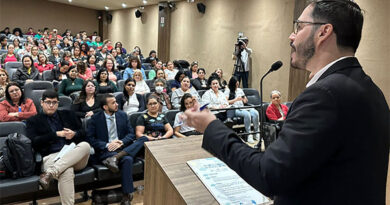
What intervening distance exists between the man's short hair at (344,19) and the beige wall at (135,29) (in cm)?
1063

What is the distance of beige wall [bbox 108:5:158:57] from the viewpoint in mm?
11211

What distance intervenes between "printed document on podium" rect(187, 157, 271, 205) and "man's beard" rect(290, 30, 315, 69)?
1.81ft

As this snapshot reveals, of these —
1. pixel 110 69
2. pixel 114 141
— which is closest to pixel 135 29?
pixel 110 69

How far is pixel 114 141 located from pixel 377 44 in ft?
13.7

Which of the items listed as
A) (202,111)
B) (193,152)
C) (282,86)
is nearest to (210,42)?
(282,86)

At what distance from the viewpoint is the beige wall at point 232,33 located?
6.55 meters

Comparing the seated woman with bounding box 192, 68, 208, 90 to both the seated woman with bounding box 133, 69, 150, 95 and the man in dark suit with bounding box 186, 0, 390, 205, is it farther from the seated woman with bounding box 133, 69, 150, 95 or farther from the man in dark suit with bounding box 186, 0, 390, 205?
the man in dark suit with bounding box 186, 0, 390, 205

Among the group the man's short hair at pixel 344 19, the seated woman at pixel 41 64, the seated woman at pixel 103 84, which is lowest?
the seated woman at pixel 103 84

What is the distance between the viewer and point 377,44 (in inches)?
191

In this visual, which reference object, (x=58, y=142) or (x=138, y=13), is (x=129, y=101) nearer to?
(x=58, y=142)

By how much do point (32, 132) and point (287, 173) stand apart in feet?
8.46

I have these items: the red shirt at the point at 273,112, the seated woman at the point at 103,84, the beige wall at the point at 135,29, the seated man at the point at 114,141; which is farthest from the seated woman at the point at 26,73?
the beige wall at the point at 135,29

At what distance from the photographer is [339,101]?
0.68 m

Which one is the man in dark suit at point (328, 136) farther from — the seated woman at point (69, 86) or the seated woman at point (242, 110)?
the seated woman at point (69, 86)
